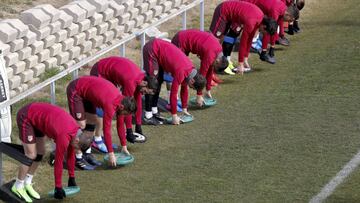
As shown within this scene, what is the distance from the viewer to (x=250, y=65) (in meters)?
19.7

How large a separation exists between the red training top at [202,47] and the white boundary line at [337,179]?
9.82 ft

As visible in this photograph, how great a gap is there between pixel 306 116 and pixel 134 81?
10.8 feet

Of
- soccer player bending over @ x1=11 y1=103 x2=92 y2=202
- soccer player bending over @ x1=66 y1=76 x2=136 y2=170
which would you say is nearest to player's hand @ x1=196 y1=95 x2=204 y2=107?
soccer player bending over @ x1=66 y1=76 x2=136 y2=170

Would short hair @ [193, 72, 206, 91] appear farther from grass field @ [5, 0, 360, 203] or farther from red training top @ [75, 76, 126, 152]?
red training top @ [75, 76, 126, 152]

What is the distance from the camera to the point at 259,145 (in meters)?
15.2

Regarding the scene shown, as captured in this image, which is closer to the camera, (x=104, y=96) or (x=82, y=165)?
(x=104, y=96)

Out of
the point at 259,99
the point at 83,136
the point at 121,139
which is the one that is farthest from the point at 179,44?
the point at 83,136

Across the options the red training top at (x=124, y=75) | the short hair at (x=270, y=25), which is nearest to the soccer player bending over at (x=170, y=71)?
the red training top at (x=124, y=75)

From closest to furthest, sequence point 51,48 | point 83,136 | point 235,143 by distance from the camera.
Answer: point 83,136 < point 235,143 < point 51,48

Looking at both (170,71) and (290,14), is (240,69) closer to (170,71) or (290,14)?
(290,14)

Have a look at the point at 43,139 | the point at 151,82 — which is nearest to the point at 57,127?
the point at 43,139

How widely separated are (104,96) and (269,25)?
5.62 m

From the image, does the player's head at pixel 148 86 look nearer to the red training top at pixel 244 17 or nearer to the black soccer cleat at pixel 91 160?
the black soccer cleat at pixel 91 160

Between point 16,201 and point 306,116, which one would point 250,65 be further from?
point 16,201
